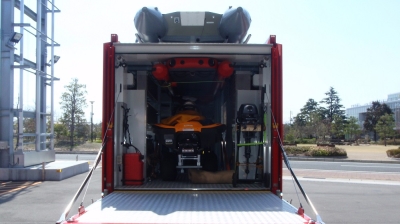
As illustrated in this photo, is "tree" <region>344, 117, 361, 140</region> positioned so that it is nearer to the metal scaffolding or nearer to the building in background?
the building in background

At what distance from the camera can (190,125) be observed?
18.6 ft

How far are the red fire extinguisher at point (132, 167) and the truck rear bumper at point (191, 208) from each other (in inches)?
17.9

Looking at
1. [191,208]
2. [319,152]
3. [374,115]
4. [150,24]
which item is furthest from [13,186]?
[374,115]

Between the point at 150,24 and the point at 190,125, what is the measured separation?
173cm

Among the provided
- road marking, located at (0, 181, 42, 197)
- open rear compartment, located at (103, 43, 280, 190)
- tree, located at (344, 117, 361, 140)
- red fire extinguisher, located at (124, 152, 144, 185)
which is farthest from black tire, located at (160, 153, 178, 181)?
tree, located at (344, 117, 361, 140)

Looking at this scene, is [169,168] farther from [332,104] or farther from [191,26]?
[332,104]

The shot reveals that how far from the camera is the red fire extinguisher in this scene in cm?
542

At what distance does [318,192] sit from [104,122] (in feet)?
25.0

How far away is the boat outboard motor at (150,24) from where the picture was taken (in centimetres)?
617

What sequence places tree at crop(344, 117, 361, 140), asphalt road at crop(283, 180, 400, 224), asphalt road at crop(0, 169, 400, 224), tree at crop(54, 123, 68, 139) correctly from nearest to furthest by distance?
asphalt road at crop(0, 169, 400, 224) < asphalt road at crop(283, 180, 400, 224) < tree at crop(54, 123, 68, 139) < tree at crop(344, 117, 361, 140)

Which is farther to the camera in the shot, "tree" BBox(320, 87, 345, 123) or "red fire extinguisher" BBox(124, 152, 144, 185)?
"tree" BBox(320, 87, 345, 123)

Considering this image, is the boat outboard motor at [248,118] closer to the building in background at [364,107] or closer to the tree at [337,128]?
Answer: the tree at [337,128]

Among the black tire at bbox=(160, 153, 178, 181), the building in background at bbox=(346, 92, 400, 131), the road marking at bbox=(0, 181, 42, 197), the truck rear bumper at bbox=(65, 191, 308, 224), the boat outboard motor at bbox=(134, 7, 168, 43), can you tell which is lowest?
the road marking at bbox=(0, 181, 42, 197)

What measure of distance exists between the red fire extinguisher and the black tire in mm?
778
